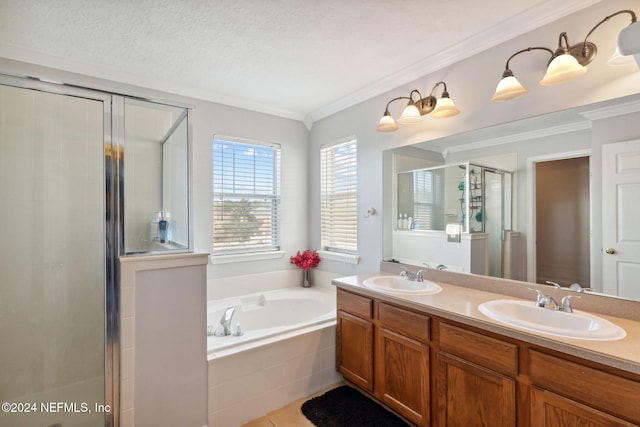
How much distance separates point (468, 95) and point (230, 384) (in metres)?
2.53

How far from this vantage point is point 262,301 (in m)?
3.14

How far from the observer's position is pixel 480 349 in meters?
1.49

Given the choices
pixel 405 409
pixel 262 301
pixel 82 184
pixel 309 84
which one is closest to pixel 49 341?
pixel 82 184

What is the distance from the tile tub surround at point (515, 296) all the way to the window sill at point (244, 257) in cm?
125

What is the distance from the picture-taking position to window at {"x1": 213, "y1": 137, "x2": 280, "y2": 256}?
3104mm

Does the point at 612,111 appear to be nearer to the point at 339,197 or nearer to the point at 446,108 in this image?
the point at 446,108

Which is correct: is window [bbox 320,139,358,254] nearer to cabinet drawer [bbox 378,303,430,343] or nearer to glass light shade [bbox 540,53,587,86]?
cabinet drawer [bbox 378,303,430,343]

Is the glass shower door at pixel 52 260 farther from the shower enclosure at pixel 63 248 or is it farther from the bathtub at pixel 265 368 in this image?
the bathtub at pixel 265 368

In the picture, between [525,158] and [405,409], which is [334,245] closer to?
[405,409]

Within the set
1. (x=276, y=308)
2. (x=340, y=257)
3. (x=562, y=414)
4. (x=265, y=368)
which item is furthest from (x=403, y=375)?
(x=276, y=308)

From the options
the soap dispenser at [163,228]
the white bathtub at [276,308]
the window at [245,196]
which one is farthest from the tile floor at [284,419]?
the window at [245,196]

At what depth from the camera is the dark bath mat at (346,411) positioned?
193 cm

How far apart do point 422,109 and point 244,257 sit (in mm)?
2239

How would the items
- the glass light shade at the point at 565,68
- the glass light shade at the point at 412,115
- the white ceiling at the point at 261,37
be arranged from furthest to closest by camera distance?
1. the glass light shade at the point at 412,115
2. the white ceiling at the point at 261,37
3. the glass light shade at the point at 565,68
